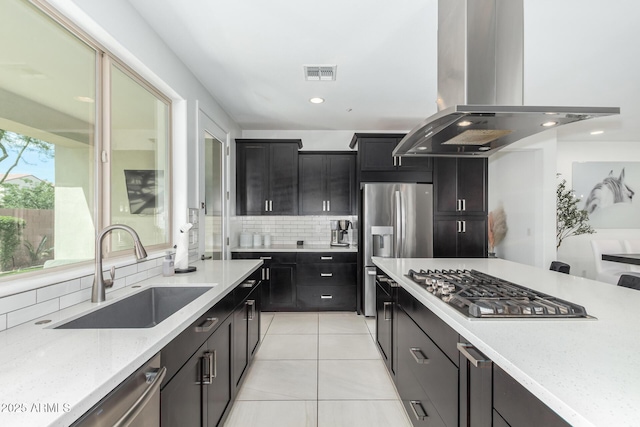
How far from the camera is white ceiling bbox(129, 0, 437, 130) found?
206cm

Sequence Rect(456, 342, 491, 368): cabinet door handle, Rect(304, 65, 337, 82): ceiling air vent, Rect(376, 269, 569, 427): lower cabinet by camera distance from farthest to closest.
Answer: Rect(304, 65, 337, 82): ceiling air vent → Rect(456, 342, 491, 368): cabinet door handle → Rect(376, 269, 569, 427): lower cabinet

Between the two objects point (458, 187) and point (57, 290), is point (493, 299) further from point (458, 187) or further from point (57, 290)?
point (458, 187)

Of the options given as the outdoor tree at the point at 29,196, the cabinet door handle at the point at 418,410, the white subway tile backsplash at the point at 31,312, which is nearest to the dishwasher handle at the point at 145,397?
the white subway tile backsplash at the point at 31,312

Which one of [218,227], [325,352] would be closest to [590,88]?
[325,352]

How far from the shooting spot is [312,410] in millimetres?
2137

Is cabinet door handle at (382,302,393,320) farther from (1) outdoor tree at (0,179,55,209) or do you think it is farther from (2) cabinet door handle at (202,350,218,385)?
(1) outdoor tree at (0,179,55,209)

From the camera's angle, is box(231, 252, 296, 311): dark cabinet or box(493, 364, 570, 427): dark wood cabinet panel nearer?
box(493, 364, 570, 427): dark wood cabinet panel

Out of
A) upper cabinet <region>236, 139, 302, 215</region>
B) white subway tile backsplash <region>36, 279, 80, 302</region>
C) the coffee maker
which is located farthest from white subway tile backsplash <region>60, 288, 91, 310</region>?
the coffee maker

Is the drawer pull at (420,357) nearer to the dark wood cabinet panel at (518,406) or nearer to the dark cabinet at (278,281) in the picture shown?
the dark wood cabinet panel at (518,406)

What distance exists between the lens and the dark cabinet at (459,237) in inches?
169

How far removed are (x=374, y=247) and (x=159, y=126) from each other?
277 cm

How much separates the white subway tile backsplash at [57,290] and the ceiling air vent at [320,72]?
234 centimetres

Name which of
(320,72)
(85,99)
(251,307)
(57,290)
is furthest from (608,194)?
(57,290)

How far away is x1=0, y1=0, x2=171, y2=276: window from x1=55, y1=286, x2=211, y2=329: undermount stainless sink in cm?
34
